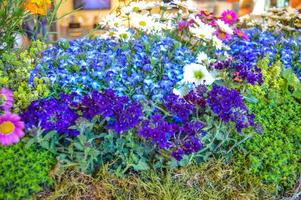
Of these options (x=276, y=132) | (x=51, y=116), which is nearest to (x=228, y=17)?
(x=276, y=132)

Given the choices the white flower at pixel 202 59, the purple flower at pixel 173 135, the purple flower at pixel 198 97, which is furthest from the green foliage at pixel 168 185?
the white flower at pixel 202 59

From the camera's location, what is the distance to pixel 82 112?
4.75 ft

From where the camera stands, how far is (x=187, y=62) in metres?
1.85

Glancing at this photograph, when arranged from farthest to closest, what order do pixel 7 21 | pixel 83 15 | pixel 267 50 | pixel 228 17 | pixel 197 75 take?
pixel 83 15 < pixel 228 17 < pixel 267 50 < pixel 7 21 < pixel 197 75

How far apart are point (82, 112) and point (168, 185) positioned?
414mm

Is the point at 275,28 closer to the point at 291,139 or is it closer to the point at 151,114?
the point at 291,139

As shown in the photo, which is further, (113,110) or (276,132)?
(276,132)

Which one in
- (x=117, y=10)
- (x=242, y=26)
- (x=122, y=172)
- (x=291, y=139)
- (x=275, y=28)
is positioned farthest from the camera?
(x=242, y=26)

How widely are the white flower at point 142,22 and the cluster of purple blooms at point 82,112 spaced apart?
0.63 metres

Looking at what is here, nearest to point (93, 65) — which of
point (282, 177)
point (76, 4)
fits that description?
point (282, 177)

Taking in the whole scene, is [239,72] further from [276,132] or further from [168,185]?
[168,185]

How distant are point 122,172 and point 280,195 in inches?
26.8

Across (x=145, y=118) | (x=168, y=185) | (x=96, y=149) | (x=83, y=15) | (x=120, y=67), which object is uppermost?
(x=120, y=67)

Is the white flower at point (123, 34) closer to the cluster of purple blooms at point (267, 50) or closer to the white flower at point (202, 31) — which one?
the white flower at point (202, 31)
